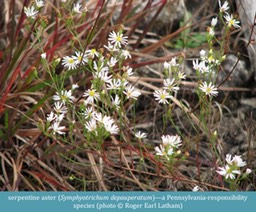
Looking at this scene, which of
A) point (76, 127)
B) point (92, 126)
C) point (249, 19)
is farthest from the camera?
point (249, 19)

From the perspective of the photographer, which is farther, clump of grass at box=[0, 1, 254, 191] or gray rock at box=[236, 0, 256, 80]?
gray rock at box=[236, 0, 256, 80]

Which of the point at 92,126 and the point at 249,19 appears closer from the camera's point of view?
the point at 92,126

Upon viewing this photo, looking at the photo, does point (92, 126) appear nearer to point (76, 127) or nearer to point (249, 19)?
point (76, 127)

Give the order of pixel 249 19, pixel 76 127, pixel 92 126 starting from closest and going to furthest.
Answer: pixel 92 126 < pixel 76 127 < pixel 249 19

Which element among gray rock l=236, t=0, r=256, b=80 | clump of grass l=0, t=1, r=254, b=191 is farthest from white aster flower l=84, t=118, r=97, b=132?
gray rock l=236, t=0, r=256, b=80

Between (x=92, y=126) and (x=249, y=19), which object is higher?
(x=249, y=19)

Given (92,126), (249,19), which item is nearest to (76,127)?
(92,126)

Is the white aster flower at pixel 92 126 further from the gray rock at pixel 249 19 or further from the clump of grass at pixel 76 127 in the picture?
the gray rock at pixel 249 19

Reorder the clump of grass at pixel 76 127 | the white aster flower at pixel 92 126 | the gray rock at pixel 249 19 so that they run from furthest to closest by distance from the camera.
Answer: the gray rock at pixel 249 19
the clump of grass at pixel 76 127
the white aster flower at pixel 92 126

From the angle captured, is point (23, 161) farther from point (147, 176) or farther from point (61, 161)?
point (147, 176)

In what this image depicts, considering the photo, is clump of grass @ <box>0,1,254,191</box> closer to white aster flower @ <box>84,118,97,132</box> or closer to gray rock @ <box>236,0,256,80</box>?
white aster flower @ <box>84,118,97,132</box>

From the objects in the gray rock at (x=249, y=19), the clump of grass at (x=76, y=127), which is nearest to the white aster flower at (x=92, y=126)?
the clump of grass at (x=76, y=127)

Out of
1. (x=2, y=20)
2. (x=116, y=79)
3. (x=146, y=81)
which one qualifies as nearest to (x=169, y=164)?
(x=116, y=79)
